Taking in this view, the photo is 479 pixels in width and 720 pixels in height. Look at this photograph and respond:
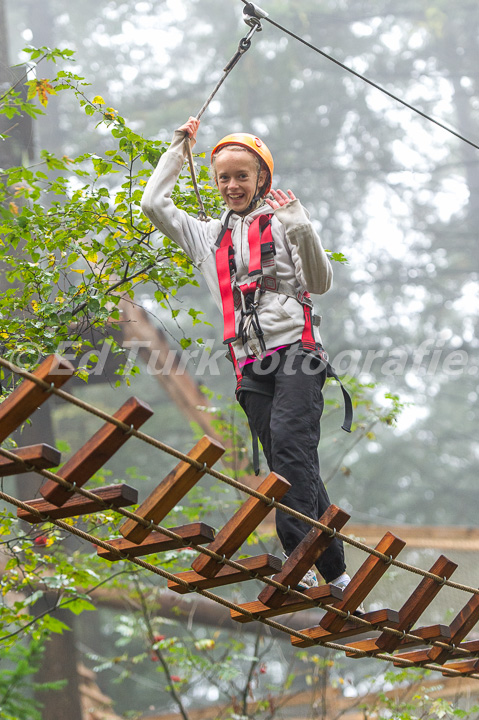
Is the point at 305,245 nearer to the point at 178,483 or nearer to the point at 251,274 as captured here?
the point at 251,274

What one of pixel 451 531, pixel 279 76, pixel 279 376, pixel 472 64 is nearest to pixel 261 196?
pixel 279 376

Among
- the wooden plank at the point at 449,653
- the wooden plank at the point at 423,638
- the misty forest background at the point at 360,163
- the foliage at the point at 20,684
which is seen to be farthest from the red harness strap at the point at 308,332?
the misty forest background at the point at 360,163

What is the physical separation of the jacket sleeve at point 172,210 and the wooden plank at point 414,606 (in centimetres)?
127

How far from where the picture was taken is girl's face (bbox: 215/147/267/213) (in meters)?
2.66

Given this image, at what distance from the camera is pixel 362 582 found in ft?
8.16

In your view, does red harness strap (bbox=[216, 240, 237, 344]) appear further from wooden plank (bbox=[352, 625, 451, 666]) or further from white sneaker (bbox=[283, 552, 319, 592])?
wooden plank (bbox=[352, 625, 451, 666])

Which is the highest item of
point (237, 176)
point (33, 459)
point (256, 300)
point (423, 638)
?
point (237, 176)

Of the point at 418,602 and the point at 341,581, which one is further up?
the point at 418,602

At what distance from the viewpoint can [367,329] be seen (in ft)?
46.6

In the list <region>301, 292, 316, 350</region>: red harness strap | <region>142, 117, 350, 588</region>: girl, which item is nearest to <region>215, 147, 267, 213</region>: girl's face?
<region>142, 117, 350, 588</region>: girl

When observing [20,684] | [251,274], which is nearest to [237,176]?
[251,274]

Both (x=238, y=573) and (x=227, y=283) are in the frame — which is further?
(x=227, y=283)

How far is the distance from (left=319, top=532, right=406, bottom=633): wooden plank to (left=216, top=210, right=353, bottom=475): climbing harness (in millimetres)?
380

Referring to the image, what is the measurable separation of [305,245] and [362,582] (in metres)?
1.00
